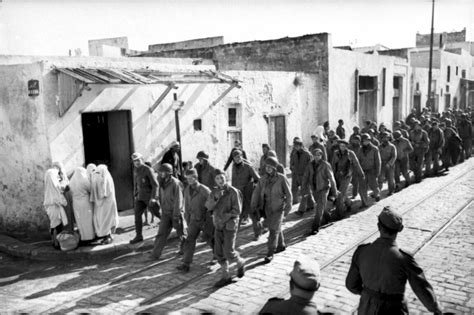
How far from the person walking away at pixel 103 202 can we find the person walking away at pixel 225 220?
108 inches

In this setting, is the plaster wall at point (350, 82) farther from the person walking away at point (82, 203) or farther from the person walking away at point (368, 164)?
the person walking away at point (82, 203)

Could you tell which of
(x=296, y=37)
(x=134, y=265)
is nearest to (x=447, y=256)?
(x=134, y=265)

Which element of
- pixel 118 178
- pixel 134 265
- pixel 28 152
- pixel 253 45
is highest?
pixel 253 45

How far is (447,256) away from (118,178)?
8.13 metres

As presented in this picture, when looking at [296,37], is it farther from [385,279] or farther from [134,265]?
[385,279]

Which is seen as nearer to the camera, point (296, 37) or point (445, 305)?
point (445, 305)

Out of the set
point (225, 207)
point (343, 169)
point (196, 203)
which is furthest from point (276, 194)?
point (343, 169)

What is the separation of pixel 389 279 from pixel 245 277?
344 centimetres

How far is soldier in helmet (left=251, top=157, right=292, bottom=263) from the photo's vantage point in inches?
301

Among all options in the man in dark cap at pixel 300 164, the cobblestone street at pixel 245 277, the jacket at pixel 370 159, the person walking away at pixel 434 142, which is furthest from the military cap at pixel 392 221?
the person walking away at pixel 434 142

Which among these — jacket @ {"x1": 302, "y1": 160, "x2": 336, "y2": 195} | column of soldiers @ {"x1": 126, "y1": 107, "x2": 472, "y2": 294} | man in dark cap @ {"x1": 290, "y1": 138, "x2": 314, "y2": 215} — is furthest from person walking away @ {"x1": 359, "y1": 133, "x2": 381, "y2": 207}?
jacket @ {"x1": 302, "y1": 160, "x2": 336, "y2": 195}

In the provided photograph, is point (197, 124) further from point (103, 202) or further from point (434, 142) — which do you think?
point (434, 142)

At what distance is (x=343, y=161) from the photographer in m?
10.2

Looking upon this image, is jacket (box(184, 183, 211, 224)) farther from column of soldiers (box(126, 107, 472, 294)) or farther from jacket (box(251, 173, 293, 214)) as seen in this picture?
jacket (box(251, 173, 293, 214))
